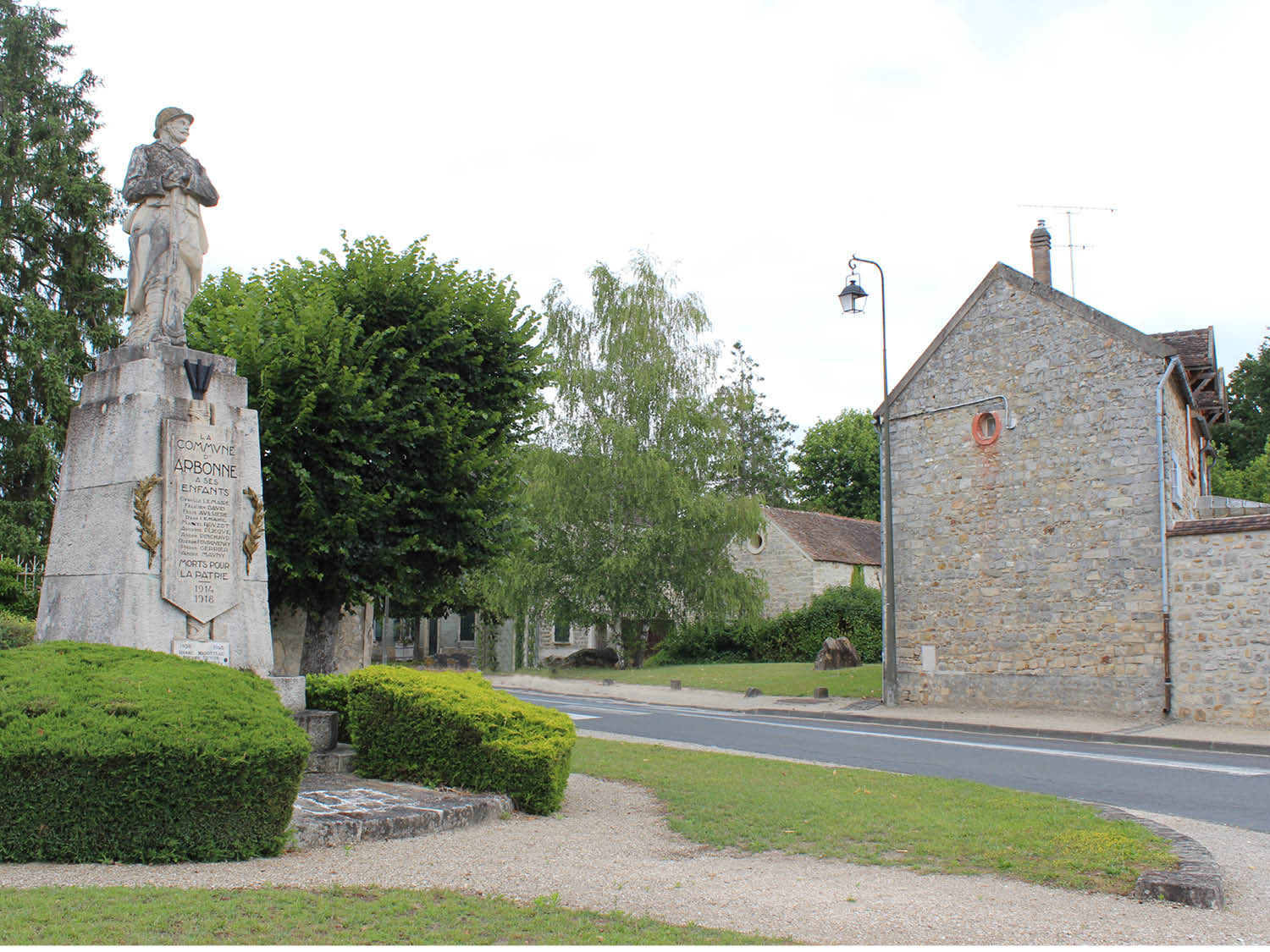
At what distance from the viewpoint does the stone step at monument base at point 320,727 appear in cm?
995

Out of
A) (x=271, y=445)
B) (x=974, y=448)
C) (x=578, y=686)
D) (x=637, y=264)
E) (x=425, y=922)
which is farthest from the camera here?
(x=637, y=264)

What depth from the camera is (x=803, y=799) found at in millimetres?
9297

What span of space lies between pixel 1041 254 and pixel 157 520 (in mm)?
20101

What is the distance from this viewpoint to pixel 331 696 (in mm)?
10562

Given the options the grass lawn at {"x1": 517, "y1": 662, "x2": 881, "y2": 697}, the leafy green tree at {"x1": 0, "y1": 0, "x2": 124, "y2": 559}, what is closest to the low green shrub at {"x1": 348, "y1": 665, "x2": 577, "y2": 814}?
the grass lawn at {"x1": 517, "y1": 662, "x2": 881, "y2": 697}

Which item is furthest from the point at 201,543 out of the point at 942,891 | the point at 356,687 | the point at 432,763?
the point at 942,891

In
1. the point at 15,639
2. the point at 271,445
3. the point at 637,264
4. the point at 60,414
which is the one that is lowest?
the point at 15,639

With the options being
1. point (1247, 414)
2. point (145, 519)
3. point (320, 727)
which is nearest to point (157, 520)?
point (145, 519)

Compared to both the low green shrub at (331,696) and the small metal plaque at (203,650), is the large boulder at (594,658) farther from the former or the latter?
the small metal plaque at (203,650)

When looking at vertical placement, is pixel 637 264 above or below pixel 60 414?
above

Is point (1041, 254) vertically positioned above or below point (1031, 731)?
above

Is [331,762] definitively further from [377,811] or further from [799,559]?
[799,559]

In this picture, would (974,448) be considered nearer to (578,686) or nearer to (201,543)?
(578,686)

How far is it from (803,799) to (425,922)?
16.3ft
